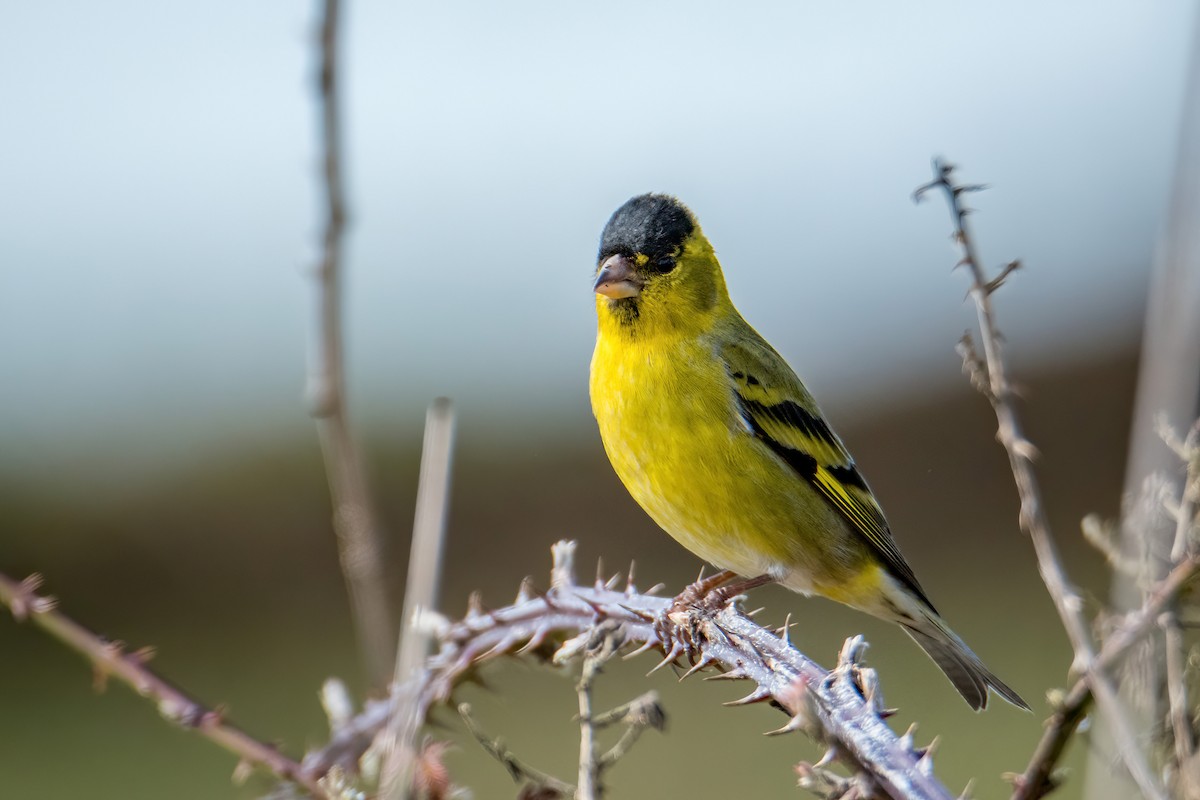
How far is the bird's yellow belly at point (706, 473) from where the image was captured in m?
4.21

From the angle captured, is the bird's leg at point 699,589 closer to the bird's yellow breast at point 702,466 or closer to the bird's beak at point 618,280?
the bird's yellow breast at point 702,466

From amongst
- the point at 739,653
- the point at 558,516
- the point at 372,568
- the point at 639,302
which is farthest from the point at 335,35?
the point at 558,516

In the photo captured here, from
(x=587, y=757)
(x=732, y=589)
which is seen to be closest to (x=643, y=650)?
(x=587, y=757)

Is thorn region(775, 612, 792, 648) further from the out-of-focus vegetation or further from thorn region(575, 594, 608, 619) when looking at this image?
the out-of-focus vegetation

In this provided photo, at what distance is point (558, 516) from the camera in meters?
14.0

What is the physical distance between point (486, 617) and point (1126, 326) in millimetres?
13103

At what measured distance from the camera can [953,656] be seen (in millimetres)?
4434

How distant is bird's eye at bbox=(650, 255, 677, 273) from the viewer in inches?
181

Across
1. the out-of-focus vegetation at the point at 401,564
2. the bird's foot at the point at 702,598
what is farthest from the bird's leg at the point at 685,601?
the out-of-focus vegetation at the point at 401,564

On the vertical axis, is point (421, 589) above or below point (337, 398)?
below

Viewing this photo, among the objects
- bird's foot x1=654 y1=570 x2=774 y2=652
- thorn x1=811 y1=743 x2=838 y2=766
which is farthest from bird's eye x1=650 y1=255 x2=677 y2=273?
thorn x1=811 y1=743 x2=838 y2=766

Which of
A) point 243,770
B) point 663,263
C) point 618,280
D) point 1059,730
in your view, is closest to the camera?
point 1059,730

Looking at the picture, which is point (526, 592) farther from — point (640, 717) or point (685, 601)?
point (685, 601)

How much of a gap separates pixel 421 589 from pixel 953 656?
2956 mm
